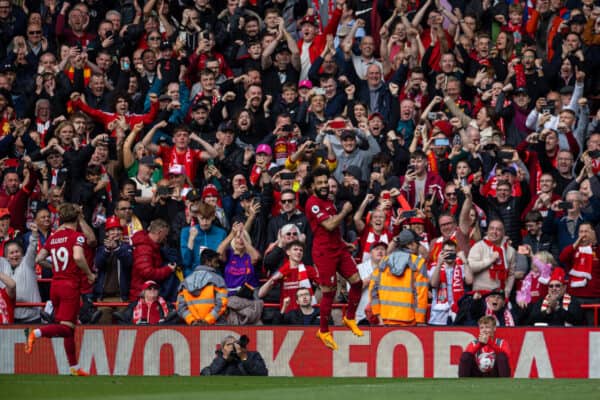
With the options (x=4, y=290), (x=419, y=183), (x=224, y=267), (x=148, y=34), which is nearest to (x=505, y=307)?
(x=419, y=183)

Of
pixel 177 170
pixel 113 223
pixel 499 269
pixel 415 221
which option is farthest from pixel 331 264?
pixel 177 170

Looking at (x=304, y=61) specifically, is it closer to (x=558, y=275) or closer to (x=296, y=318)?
(x=296, y=318)

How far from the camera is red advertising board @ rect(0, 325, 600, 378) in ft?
53.0

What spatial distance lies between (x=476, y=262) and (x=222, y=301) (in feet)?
10.8

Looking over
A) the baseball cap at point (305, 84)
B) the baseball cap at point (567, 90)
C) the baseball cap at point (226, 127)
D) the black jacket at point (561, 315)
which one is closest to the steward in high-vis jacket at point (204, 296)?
the baseball cap at point (226, 127)

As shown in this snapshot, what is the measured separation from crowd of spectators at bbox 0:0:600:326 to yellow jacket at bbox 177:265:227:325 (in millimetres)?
31

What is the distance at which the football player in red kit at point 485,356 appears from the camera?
15.2 m

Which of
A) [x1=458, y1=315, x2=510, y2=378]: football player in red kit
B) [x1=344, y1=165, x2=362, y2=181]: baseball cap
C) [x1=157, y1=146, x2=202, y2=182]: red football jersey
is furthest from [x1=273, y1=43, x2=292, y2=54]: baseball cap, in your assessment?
[x1=458, y1=315, x2=510, y2=378]: football player in red kit

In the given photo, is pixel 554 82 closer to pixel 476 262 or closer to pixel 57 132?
pixel 476 262

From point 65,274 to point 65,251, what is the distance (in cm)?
31

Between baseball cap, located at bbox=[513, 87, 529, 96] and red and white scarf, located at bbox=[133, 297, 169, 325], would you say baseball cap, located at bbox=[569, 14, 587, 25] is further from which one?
red and white scarf, located at bbox=[133, 297, 169, 325]

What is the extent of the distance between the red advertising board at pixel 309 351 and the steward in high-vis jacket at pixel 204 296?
185 millimetres

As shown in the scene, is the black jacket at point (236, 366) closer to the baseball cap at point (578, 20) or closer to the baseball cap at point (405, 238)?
the baseball cap at point (405, 238)

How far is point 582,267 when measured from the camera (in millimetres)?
16750
